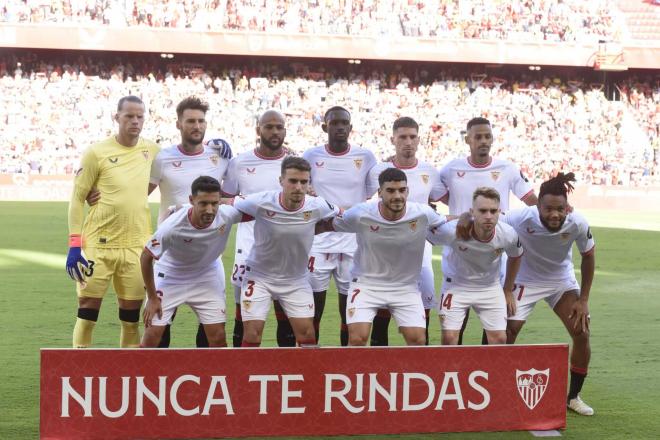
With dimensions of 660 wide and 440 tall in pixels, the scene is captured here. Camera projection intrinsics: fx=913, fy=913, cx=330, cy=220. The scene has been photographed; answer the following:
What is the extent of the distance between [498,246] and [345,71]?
2921 centimetres

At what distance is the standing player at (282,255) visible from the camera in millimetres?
6402

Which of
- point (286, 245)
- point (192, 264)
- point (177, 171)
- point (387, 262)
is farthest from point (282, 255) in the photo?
point (177, 171)

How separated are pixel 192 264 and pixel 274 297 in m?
0.64

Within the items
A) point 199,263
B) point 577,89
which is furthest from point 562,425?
point 577,89

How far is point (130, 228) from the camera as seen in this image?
22.7ft

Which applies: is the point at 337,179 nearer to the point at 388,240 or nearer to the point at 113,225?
the point at 388,240

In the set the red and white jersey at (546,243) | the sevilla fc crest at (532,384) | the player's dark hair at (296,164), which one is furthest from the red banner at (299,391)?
the player's dark hair at (296,164)

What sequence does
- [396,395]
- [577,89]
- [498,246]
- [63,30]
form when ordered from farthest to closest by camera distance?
[577,89], [63,30], [498,246], [396,395]

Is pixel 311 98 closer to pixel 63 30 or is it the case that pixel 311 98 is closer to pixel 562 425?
pixel 63 30

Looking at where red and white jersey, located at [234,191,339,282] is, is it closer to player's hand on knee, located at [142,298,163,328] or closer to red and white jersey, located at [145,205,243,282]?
red and white jersey, located at [145,205,243,282]

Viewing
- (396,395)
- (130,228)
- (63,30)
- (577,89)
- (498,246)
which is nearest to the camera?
(396,395)

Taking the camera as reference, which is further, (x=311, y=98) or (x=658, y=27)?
(x=658, y=27)

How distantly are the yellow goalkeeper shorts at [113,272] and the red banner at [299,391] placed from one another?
1.76 meters

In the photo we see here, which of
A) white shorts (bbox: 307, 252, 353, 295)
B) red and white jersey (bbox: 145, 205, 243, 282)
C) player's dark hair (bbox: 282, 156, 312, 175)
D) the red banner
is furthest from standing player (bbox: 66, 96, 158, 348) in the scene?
the red banner
